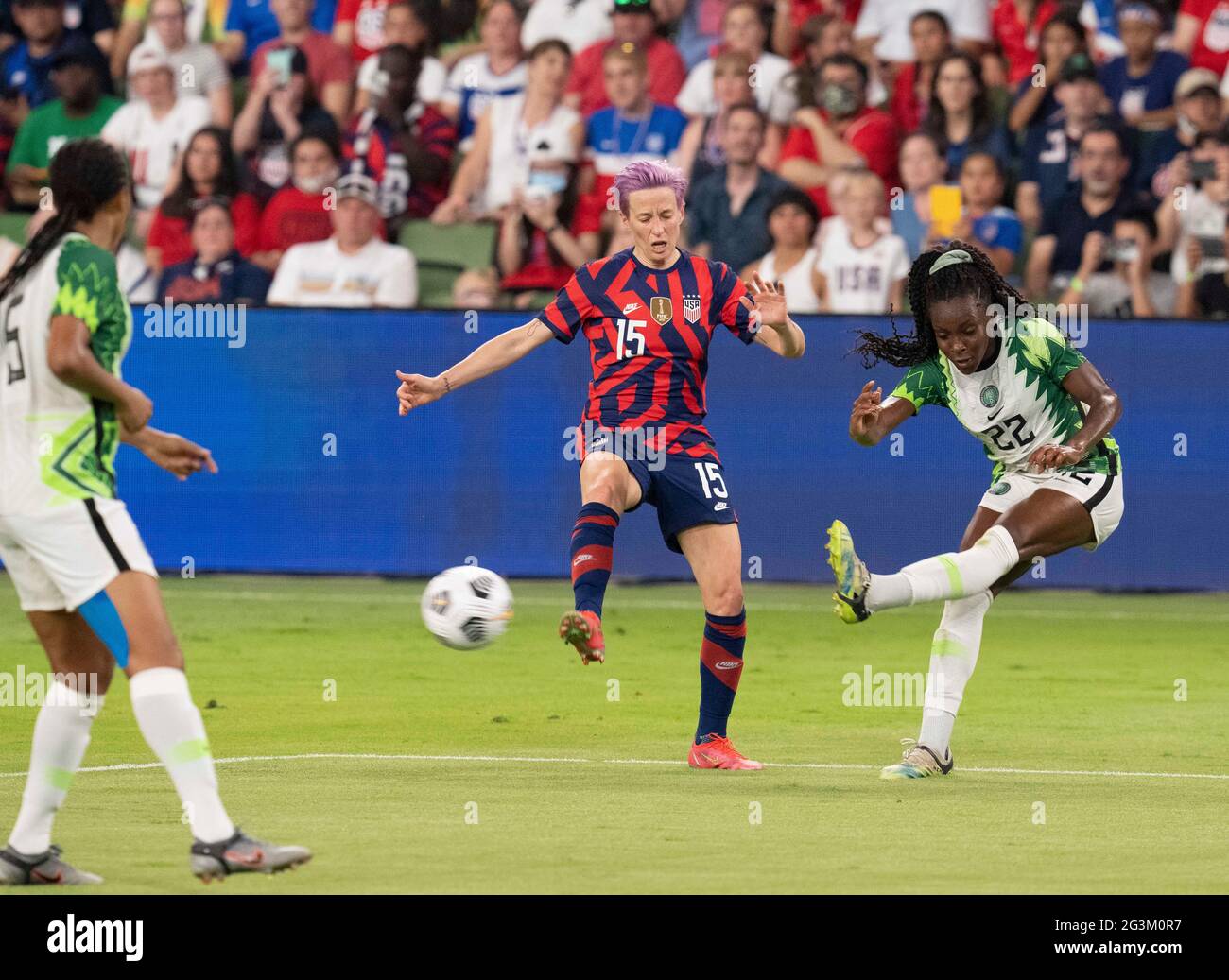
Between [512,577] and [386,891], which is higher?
[512,577]

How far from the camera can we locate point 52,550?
256 inches

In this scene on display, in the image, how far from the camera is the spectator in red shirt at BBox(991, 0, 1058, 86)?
1848 cm

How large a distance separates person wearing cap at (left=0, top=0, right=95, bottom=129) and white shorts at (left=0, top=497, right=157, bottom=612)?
14420mm

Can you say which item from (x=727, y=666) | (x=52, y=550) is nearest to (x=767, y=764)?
(x=727, y=666)

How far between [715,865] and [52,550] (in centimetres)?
228

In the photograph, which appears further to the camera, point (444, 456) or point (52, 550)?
point (444, 456)

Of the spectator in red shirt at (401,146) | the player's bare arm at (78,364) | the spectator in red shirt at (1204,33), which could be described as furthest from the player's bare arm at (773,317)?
the spectator in red shirt at (1204,33)

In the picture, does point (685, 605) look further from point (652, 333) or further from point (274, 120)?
point (652, 333)

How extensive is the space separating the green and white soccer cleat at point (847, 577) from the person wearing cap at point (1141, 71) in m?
10.3

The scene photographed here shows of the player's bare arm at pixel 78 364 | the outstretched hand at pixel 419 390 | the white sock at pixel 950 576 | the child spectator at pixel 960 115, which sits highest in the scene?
the child spectator at pixel 960 115

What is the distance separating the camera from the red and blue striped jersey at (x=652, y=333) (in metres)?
9.68

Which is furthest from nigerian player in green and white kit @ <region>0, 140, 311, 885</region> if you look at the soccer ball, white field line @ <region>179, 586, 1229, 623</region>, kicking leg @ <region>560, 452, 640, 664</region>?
white field line @ <region>179, 586, 1229, 623</region>

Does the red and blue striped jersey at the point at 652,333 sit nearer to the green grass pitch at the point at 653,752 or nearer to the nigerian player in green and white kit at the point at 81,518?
the green grass pitch at the point at 653,752

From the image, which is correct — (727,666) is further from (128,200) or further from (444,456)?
(444,456)
